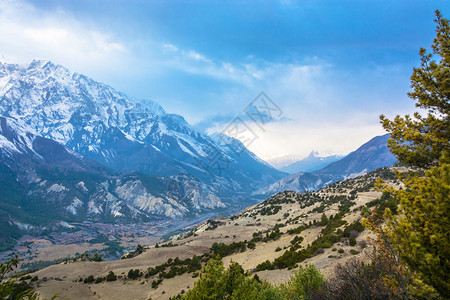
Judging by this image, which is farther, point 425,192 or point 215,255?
point 215,255

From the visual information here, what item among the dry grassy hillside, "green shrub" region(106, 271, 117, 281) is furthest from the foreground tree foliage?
"green shrub" region(106, 271, 117, 281)

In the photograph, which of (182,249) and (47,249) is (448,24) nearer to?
(182,249)

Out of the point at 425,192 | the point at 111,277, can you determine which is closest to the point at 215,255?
the point at 111,277

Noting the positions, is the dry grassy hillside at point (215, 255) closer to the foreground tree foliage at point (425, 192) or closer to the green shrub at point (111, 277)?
the green shrub at point (111, 277)

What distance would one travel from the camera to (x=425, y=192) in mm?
5898

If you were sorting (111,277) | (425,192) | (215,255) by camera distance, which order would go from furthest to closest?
(215,255) → (111,277) → (425,192)

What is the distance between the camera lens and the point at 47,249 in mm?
129125

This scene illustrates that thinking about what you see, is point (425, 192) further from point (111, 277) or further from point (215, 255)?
point (111, 277)

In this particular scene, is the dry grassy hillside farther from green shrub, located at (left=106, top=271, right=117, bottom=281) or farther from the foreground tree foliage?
the foreground tree foliage

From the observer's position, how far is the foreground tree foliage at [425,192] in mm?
5465

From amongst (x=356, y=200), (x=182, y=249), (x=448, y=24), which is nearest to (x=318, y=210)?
(x=356, y=200)

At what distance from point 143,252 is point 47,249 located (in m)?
116

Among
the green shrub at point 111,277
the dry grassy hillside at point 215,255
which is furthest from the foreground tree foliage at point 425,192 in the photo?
the green shrub at point 111,277

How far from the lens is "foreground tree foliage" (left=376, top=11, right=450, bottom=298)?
5.46m
